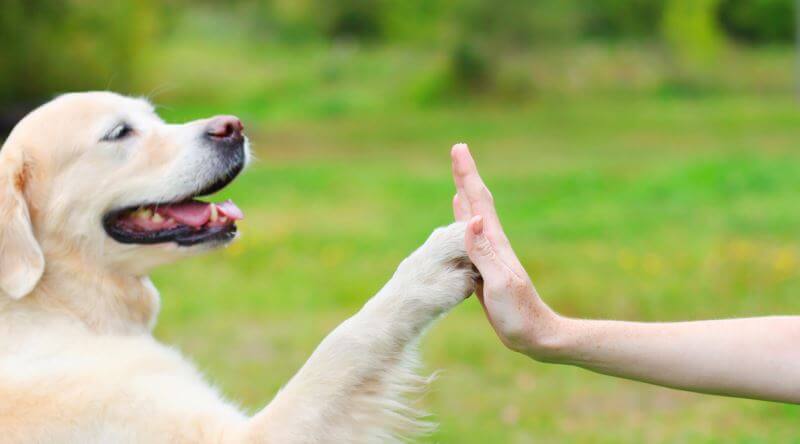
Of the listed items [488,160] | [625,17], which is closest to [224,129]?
[488,160]

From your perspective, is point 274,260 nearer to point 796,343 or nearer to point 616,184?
point 616,184

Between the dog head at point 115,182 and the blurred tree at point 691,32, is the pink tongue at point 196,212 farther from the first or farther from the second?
the blurred tree at point 691,32

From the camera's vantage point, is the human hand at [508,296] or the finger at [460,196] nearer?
the human hand at [508,296]

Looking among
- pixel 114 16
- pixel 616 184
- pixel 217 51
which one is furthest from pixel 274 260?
pixel 217 51

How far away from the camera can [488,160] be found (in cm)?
1791

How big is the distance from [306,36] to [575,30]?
35.3 feet

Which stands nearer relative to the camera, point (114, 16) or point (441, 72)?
point (114, 16)

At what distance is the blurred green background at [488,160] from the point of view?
6352mm

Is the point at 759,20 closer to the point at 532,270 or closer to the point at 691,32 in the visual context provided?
the point at 691,32

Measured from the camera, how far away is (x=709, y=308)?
24.2 ft

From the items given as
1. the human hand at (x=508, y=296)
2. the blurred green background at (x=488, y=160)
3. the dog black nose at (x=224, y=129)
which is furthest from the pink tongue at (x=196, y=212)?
the human hand at (x=508, y=296)

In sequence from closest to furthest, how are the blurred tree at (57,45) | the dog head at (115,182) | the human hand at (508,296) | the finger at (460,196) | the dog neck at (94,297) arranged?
1. the human hand at (508,296)
2. the finger at (460,196)
3. the dog neck at (94,297)
4. the dog head at (115,182)
5. the blurred tree at (57,45)

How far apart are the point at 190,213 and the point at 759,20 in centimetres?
3290

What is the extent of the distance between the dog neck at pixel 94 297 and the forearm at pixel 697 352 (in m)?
1.35
